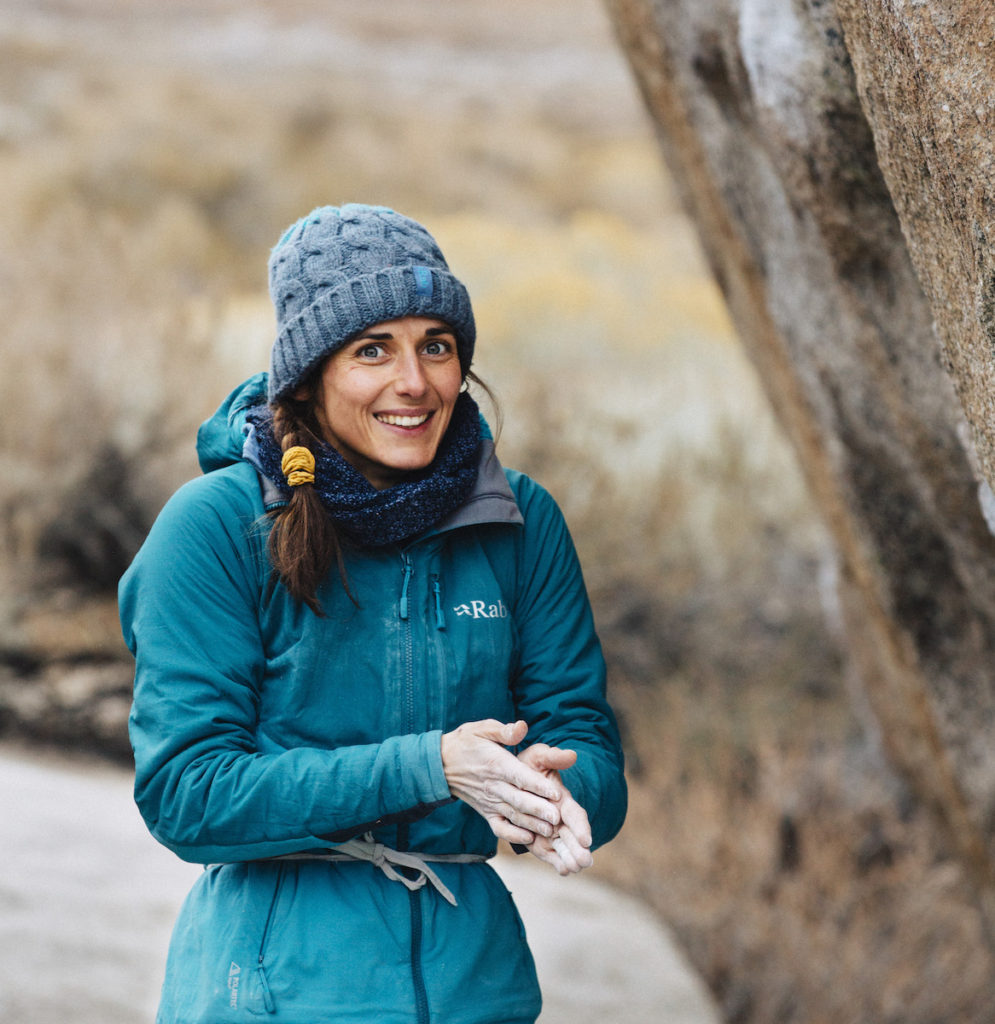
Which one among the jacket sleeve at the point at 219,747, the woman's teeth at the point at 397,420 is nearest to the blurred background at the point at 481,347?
the woman's teeth at the point at 397,420

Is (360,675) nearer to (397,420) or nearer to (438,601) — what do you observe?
(438,601)

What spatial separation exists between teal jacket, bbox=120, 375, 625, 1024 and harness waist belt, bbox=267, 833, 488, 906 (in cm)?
1

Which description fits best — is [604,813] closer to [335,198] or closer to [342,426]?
[342,426]

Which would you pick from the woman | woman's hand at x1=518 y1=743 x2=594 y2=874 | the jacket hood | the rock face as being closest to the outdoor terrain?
the rock face

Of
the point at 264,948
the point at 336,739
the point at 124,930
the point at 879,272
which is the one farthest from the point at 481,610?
the point at 124,930

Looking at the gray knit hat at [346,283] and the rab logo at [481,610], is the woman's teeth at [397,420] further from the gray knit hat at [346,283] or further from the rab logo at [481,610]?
the rab logo at [481,610]

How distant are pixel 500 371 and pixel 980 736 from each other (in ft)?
22.7

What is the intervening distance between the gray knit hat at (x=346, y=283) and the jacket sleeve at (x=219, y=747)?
0.29 metres

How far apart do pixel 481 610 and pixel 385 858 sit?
372mm

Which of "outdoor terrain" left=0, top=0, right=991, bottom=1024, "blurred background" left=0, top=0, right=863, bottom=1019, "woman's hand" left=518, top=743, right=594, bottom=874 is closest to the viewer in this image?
"woman's hand" left=518, top=743, right=594, bottom=874

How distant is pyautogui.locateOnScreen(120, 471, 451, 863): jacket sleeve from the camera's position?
1.62m

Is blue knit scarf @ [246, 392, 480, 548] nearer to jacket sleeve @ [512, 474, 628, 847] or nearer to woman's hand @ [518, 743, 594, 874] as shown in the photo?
jacket sleeve @ [512, 474, 628, 847]

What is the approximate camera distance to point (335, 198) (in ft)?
43.9

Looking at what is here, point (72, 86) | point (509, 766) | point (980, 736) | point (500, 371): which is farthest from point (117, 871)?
point (72, 86)
